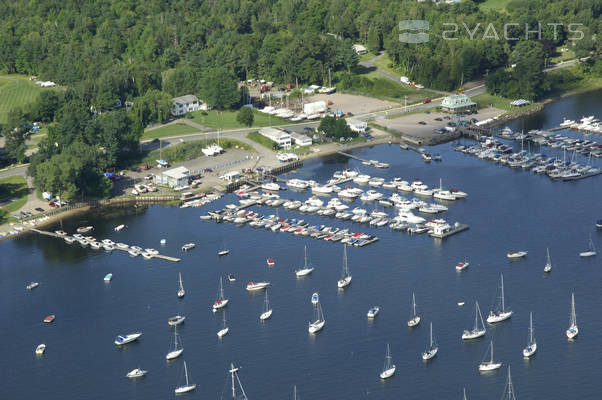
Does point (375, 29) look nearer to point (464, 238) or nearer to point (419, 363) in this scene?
point (464, 238)

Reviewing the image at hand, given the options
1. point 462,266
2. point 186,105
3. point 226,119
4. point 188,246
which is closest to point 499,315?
point 462,266

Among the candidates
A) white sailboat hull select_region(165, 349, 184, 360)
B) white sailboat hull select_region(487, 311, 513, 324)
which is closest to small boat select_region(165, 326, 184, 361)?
white sailboat hull select_region(165, 349, 184, 360)

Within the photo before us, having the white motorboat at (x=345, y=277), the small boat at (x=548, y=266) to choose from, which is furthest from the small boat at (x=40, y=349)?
the small boat at (x=548, y=266)

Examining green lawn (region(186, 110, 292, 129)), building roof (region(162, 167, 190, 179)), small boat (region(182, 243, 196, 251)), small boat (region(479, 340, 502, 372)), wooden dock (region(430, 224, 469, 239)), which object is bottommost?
small boat (region(479, 340, 502, 372))

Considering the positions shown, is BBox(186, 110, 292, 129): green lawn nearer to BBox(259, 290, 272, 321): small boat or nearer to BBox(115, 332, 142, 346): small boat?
BBox(259, 290, 272, 321): small boat

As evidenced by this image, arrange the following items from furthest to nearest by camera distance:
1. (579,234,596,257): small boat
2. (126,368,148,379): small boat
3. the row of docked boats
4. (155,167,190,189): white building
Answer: (155,167,190,189): white building, the row of docked boats, (579,234,596,257): small boat, (126,368,148,379): small boat

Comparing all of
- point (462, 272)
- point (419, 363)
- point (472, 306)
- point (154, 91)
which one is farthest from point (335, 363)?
point (154, 91)
